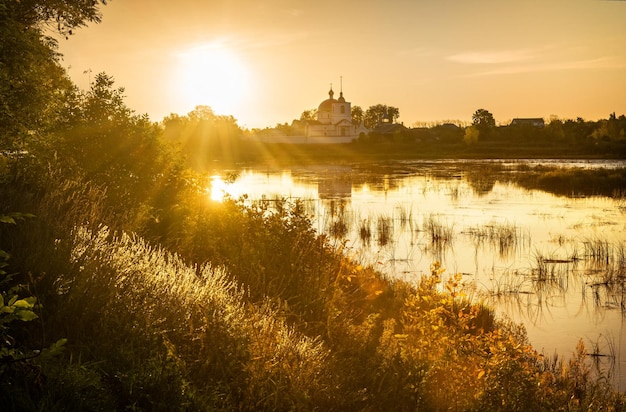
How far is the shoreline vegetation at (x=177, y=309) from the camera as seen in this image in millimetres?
4926

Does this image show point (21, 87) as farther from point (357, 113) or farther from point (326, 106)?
point (357, 113)

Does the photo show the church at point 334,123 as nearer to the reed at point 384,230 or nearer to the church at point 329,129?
the church at point 329,129

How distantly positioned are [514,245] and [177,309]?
16.7 metres

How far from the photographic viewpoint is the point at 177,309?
619cm

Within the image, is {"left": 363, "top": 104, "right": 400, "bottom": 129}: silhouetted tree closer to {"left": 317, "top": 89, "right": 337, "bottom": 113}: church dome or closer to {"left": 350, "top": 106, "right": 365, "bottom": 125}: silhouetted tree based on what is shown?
{"left": 350, "top": 106, "right": 365, "bottom": 125}: silhouetted tree

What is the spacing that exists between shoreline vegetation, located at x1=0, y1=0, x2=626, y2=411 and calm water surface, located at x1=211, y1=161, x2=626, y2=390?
127 cm

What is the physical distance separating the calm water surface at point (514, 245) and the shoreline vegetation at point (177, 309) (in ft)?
4.15

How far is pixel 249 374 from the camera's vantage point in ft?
18.6

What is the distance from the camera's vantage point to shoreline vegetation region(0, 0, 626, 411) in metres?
4.93

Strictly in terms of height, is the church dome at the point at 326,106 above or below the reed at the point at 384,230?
above

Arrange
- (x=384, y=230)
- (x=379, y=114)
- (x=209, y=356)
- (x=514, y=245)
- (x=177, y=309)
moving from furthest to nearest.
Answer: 1. (x=379, y=114)
2. (x=384, y=230)
3. (x=514, y=245)
4. (x=177, y=309)
5. (x=209, y=356)

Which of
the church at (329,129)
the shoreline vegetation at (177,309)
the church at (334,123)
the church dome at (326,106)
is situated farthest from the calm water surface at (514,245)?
the church dome at (326,106)

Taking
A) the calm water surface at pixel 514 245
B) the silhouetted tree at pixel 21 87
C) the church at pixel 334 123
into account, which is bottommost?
the calm water surface at pixel 514 245

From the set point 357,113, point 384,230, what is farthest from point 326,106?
point 384,230
